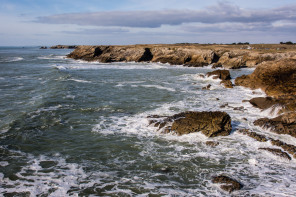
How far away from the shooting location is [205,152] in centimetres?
1062

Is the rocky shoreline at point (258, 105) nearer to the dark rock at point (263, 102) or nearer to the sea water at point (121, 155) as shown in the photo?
the dark rock at point (263, 102)

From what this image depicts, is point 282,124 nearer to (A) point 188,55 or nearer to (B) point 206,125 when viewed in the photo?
(B) point 206,125

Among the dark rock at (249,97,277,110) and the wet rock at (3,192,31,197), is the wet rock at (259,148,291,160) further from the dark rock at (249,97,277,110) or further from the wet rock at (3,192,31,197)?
the wet rock at (3,192,31,197)

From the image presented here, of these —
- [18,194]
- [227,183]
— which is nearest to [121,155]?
[18,194]

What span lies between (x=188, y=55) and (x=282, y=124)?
4585 cm

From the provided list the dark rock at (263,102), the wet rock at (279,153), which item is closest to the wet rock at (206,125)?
the wet rock at (279,153)

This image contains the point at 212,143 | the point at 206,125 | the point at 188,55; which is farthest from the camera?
the point at 188,55

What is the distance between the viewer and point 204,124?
41.0ft

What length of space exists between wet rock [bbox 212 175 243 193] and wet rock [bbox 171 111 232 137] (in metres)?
4.03

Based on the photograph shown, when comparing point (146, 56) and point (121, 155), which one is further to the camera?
point (146, 56)

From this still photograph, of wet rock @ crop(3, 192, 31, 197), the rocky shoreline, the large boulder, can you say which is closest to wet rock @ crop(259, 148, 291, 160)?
the rocky shoreline

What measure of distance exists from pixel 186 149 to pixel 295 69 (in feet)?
59.9

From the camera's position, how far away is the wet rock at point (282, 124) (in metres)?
12.4

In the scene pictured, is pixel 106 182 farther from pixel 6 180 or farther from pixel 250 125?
pixel 250 125
